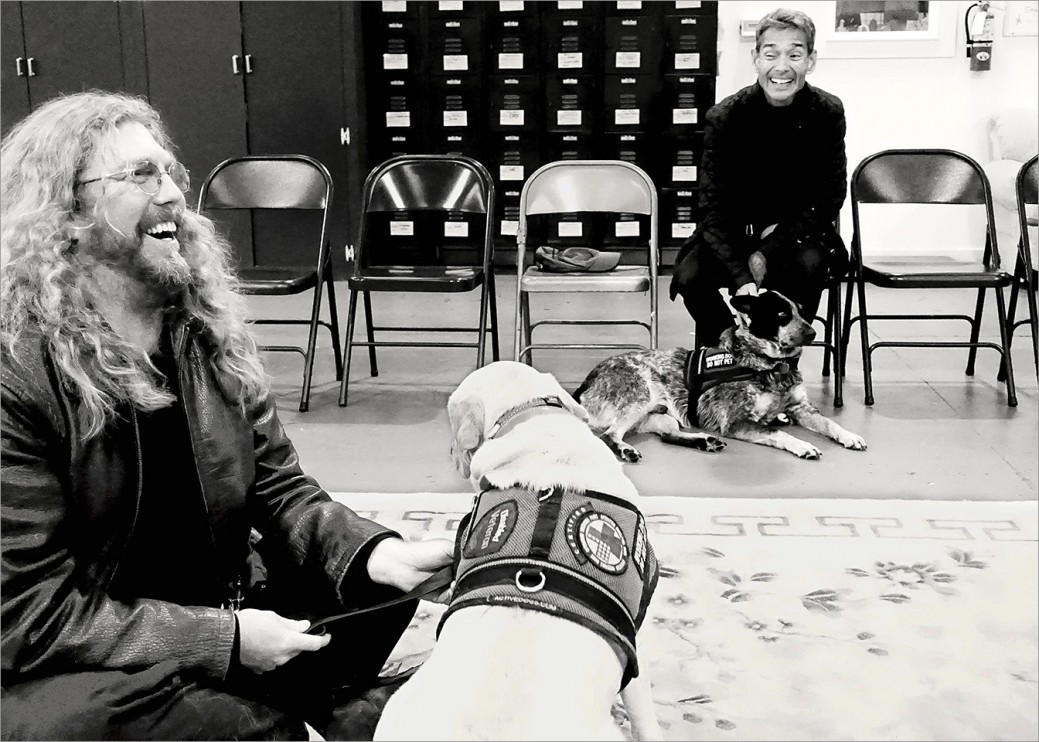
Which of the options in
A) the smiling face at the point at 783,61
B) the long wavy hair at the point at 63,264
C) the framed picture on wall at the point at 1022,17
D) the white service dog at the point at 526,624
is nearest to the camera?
the white service dog at the point at 526,624

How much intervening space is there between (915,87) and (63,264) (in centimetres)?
640

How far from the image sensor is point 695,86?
6293mm

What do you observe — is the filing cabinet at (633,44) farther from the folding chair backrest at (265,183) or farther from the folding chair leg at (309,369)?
the folding chair leg at (309,369)

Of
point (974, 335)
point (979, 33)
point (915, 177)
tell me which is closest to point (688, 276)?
point (915, 177)

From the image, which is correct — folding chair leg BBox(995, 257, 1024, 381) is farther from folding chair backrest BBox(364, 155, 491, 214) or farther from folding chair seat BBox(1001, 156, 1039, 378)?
folding chair backrest BBox(364, 155, 491, 214)

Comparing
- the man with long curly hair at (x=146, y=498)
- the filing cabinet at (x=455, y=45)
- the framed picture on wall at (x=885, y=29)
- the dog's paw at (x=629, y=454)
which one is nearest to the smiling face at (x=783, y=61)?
the dog's paw at (x=629, y=454)

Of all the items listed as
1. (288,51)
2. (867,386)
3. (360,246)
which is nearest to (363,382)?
(360,246)

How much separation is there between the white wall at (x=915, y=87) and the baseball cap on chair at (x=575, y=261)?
311 centimetres

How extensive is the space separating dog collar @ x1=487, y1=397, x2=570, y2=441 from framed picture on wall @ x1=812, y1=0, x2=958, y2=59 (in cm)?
581

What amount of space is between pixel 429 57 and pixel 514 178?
0.94 metres

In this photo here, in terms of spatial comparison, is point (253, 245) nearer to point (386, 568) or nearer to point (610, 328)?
point (610, 328)

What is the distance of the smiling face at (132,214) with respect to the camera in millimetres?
1403

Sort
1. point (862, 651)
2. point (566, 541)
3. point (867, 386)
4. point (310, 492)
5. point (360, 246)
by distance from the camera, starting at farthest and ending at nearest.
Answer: point (360, 246) → point (867, 386) → point (862, 651) → point (310, 492) → point (566, 541)

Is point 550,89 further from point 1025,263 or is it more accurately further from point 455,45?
point 1025,263
